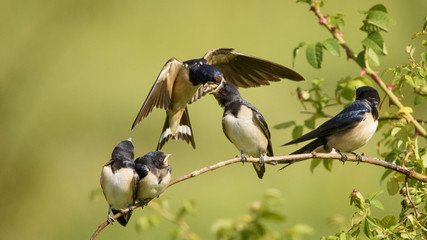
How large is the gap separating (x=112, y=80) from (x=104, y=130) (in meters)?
1.29

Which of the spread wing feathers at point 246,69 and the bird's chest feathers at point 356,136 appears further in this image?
the spread wing feathers at point 246,69

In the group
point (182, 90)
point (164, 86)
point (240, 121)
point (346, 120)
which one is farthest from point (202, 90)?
point (346, 120)

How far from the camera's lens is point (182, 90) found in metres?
3.54

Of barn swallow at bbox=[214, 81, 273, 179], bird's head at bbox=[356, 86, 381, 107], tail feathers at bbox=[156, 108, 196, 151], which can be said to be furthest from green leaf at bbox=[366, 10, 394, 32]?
tail feathers at bbox=[156, 108, 196, 151]

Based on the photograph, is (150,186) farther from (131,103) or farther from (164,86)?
(131,103)

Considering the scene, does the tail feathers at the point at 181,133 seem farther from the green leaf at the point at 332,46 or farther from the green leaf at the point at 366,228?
the green leaf at the point at 366,228

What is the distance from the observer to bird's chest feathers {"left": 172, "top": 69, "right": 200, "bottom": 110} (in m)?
3.49

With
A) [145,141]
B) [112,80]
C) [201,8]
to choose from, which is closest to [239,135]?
[145,141]

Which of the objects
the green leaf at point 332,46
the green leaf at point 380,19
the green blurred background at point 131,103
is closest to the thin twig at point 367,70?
the green leaf at point 332,46

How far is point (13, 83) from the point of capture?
31.9 feet

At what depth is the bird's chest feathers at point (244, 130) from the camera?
131 inches

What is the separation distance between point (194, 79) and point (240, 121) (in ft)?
1.09

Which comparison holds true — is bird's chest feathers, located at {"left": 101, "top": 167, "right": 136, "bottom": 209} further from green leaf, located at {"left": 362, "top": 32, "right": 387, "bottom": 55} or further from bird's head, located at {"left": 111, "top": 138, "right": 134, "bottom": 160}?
green leaf, located at {"left": 362, "top": 32, "right": 387, "bottom": 55}

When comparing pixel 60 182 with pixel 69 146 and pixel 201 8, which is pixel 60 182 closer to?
pixel 69 146
